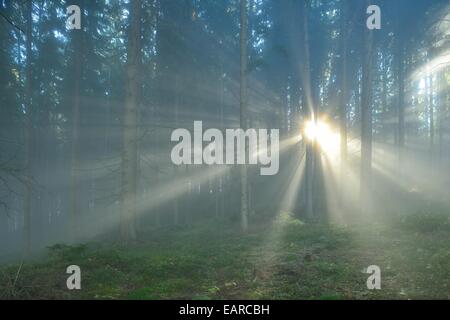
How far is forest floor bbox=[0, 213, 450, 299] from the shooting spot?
7.60m

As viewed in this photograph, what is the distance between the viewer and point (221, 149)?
3161 cm

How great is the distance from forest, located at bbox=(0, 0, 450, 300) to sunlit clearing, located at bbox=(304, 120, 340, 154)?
13cm

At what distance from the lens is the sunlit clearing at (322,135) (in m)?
19.8

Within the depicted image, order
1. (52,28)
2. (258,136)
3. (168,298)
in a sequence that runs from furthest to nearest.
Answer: (258,136), (52,28), (168,298)

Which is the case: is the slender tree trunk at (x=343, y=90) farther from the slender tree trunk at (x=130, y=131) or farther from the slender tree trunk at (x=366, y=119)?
the slender tree trunk at (x=130, y=131)

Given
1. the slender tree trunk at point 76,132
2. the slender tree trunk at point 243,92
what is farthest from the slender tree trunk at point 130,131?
the slender tree trunk at point 76,132

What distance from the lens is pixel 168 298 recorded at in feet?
24.5

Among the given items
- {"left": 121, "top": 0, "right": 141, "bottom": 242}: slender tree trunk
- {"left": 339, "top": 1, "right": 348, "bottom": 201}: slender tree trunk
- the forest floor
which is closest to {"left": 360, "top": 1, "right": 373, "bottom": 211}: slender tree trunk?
{"left": 339, "top": 1, "right": 348, "bottom": 201}: slender tree trunk

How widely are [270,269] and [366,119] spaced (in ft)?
39.0

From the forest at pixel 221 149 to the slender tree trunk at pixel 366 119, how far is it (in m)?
0.07

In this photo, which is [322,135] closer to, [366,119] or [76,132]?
[366,119]

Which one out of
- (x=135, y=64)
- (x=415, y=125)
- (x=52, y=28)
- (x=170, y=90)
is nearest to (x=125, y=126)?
(x=135, y=64)

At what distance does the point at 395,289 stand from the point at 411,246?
13.9 ft
